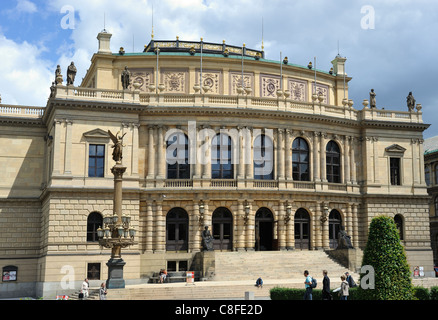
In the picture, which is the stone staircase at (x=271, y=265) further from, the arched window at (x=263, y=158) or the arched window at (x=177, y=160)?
the arched window at (x=177, y=160)

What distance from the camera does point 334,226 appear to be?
54812 millimetres

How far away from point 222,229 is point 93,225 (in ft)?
37.4

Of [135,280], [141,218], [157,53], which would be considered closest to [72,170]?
[141,218]

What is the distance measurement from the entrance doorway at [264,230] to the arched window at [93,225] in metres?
14.3

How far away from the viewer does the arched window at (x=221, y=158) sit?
51.5 meters

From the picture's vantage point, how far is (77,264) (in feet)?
151

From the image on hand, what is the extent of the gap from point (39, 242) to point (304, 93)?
30.8 metres

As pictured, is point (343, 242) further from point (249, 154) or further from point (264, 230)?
point (249, 154)

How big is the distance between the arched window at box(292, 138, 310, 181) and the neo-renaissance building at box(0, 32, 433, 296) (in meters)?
0.10

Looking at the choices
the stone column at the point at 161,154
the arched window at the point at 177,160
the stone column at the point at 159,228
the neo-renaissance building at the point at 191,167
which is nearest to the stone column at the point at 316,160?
the neo-renaissance building at the point at 191,167

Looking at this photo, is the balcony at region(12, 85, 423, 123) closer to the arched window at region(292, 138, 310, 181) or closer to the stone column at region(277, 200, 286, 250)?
the arched window at region(292, 138, 310, 181)

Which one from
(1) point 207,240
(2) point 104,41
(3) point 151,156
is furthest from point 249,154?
(2) point 104,41
